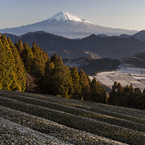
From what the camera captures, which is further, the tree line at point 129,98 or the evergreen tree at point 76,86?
the evergreen tree at point 76,86

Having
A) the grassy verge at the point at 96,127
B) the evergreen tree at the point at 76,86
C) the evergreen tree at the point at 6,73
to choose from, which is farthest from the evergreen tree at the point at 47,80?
the grassy verge at the point at 96,127

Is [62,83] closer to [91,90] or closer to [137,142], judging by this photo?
[91,90]

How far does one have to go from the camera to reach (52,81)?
139 feet

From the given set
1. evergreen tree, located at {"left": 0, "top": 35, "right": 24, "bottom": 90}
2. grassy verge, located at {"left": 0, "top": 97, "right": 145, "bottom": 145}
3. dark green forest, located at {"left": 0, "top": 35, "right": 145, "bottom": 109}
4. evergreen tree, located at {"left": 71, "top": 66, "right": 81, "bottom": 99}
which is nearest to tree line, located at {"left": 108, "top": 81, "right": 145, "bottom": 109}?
dark green forest, located at {"left": 0, "top": 35, "right": 145, "bottom": 109}

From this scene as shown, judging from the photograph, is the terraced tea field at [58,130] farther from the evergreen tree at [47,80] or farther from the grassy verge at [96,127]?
the evergreen tree at [47,80]

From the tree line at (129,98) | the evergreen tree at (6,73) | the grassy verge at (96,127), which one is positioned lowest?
the tree line at (129,98)

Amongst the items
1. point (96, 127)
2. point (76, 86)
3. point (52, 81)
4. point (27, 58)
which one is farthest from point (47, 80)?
point (96, 127)

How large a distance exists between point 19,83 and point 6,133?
113ft

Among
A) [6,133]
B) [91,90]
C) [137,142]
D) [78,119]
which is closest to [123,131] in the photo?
[137,142]

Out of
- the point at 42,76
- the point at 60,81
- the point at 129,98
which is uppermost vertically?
the point at 42,76

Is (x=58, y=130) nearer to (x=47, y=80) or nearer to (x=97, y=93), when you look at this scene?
(x=47, y=80)

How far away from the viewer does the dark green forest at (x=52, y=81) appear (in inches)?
1433

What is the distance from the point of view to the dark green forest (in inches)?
1433

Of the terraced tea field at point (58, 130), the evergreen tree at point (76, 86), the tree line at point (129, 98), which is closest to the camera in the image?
the terraced tea field at point (58, 130)
